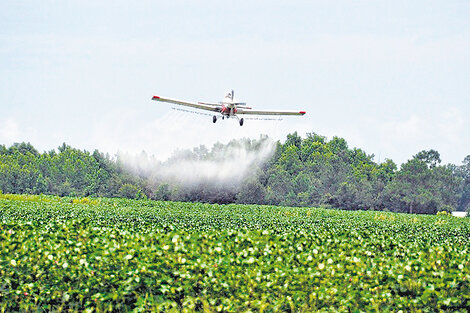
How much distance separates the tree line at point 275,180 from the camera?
89375 mm

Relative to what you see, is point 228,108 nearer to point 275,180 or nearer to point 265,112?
point 265,112

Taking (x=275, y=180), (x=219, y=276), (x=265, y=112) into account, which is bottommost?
(x=219, y=276)

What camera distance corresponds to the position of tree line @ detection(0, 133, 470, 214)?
89.4 meters

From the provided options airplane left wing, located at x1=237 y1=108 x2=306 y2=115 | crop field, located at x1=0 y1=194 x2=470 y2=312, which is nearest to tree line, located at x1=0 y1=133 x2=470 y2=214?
airplane left wing, located at x1=237 y1=108 x2=306 y2=115

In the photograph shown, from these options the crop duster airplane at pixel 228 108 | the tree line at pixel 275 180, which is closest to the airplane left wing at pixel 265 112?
the crop duster airplane at pixel 228 108

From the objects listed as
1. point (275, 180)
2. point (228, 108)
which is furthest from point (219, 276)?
point (275, 180)

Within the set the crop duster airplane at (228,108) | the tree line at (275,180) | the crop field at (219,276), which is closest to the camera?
the crop field at (219,276)

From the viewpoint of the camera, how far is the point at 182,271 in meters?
10.0

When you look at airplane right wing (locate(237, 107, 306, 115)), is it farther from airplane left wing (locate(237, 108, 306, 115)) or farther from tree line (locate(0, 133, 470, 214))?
tree line (locate(0, 133, 470, 214))

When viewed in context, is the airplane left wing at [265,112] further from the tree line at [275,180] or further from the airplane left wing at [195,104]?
the tree line at [275,180]

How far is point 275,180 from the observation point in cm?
9288

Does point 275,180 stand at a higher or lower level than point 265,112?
lower

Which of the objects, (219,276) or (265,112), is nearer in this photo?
(219,276)

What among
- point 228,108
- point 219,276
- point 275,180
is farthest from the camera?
point 275,180
